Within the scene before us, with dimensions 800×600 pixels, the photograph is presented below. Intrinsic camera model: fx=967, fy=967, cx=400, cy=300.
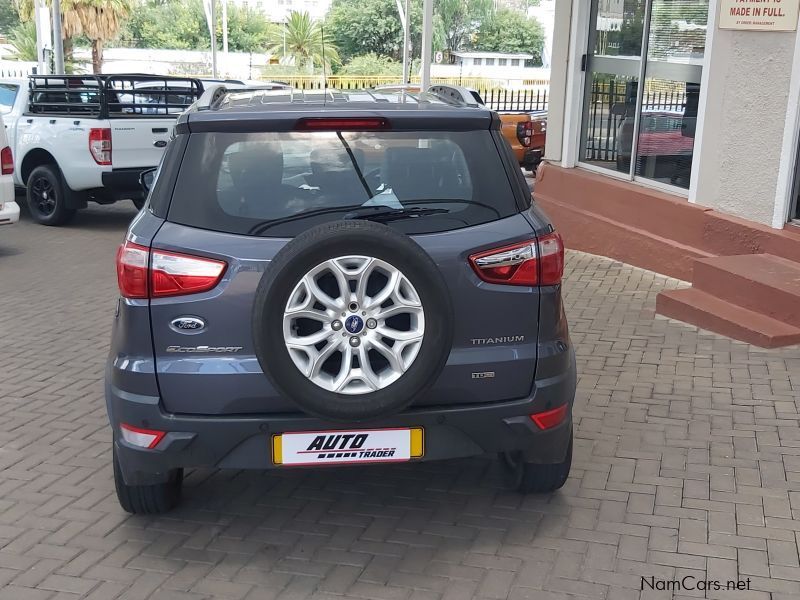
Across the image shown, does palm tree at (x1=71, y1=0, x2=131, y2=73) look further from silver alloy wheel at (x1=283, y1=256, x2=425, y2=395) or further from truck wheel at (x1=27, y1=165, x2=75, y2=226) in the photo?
silver alloy wheel at (x1=283, y1=256, x2=425, y2=395)

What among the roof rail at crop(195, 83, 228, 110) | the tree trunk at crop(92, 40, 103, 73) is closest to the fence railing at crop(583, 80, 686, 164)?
the roof rail at crop(195, 83, 228, 110)

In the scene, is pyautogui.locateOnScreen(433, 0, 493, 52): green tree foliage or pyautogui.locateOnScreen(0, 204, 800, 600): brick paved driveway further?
pyautogui.locateOnScreen(433, 0, 493, 52): green tree foliage

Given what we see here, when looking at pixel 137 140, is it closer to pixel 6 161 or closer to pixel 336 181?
pixel 6 161

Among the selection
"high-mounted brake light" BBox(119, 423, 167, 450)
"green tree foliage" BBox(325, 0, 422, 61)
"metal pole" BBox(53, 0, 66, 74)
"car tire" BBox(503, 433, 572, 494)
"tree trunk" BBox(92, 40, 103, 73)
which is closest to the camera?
"high-mounted brake light" BBox(119, 423, 167, 450)

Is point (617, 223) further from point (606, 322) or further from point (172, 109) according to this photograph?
point (172, 109)

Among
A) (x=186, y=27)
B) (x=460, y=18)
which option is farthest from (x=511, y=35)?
(x=186, y=27)

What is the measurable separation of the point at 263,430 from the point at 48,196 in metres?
9.16

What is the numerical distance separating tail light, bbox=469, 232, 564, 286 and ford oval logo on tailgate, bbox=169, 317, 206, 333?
3.35 feet

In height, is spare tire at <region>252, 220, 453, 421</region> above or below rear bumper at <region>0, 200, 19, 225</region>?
above

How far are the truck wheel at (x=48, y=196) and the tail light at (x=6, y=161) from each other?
163cm

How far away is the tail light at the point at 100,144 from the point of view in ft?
36.2

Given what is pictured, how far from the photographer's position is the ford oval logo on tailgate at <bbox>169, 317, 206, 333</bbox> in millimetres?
3508

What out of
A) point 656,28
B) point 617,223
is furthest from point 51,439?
point 656,28

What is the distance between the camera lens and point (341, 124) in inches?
148
